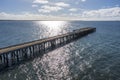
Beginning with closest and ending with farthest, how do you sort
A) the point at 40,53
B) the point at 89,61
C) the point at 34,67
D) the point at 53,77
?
the point at 53,77 → the point at 34,67 → the point at 89,61 → the point at 40,53

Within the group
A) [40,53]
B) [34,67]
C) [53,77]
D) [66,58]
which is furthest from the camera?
[40,53]

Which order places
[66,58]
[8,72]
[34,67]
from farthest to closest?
[66,58], [34,67], [8,72]

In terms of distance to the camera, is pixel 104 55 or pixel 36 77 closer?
pixel 36 77

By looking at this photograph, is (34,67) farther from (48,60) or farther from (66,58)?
(66,58)

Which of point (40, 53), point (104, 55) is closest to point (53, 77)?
point (40, 53)

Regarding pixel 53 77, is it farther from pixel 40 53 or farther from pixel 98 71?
pixel 40 53

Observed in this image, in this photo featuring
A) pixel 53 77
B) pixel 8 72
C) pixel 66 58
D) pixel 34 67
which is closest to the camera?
pixel 53 77

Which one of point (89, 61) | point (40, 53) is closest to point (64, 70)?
point (89, 61)

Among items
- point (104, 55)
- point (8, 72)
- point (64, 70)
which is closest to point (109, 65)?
point (104, 55)

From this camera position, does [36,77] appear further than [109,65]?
No
